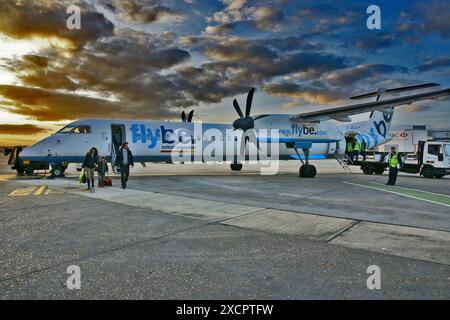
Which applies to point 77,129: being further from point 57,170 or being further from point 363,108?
point 363,108

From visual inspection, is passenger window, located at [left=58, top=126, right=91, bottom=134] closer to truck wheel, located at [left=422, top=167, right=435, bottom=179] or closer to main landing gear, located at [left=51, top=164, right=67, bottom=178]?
main landing gear, located at [left=51, top=164, right=67, bottom=178]

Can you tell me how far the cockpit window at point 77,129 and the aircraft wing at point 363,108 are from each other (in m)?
12.9

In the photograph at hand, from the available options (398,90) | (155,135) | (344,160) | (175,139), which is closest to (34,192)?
(155,135)

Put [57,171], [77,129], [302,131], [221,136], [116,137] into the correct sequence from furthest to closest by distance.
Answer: [221,136], [302,131], [116,137], [57,171], [77,129]

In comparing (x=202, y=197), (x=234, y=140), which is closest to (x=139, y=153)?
(x=234, y=140)

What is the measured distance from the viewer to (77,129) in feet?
53.4

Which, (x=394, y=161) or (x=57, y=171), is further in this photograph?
(x=57, y=171)

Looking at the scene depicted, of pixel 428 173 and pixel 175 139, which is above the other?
pixel 175 139

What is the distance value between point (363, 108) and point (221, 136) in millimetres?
9438

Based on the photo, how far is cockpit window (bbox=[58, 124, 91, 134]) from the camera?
16.1 metres

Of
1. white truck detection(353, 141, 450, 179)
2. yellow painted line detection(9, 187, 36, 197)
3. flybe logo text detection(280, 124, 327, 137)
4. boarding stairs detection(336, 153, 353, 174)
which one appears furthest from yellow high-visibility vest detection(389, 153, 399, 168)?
yellow painted line detection(9, 187, 36, 197)

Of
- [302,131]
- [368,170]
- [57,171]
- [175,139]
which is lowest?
[368,170]

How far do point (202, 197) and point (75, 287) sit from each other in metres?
6.82
